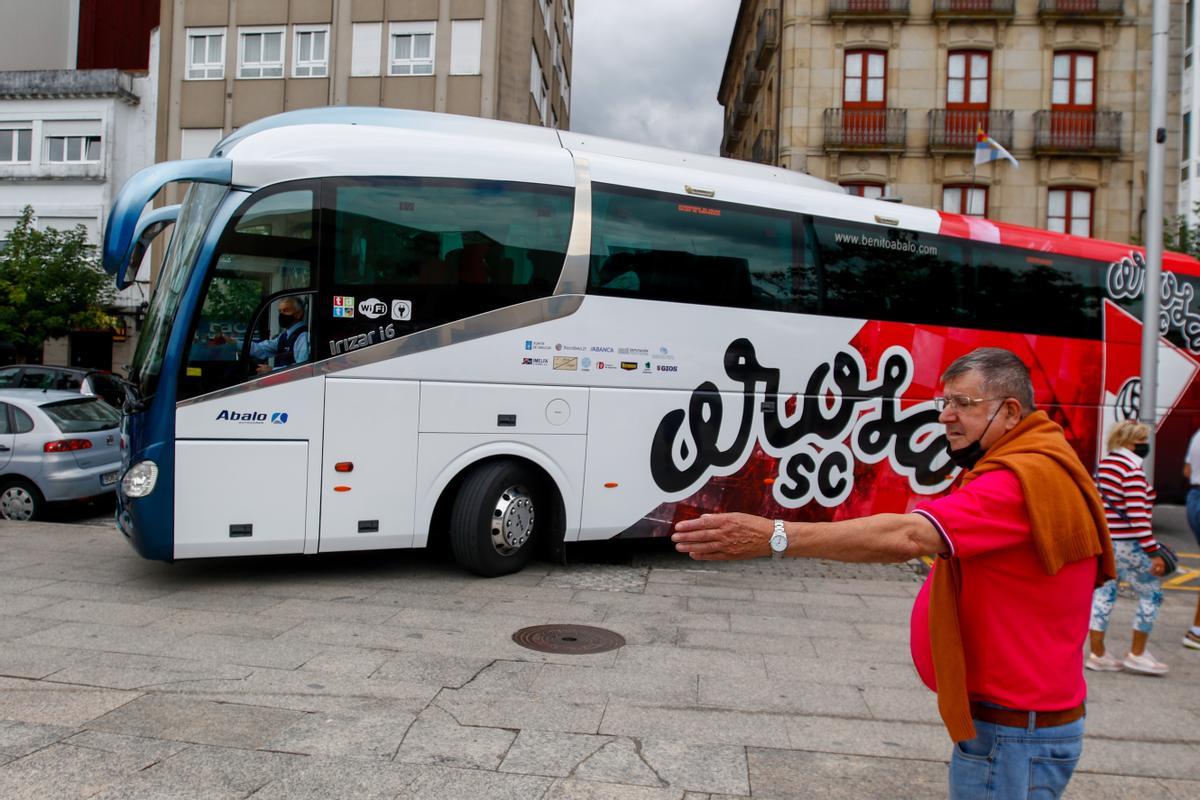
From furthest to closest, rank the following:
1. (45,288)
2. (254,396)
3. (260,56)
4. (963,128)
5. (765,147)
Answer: (765,147), (260,56), (963,128), (45,288), (254,396)

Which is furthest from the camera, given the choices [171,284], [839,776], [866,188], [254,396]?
[866,188]

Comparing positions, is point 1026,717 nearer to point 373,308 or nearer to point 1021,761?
point 1021,761

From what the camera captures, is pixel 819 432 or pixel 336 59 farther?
pixel 336 59

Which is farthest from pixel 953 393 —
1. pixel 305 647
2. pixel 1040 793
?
pixel 305 647

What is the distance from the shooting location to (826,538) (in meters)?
2.61

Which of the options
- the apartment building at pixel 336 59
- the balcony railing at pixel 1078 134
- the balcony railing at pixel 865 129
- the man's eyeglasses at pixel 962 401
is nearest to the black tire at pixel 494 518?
the man's eyeglasses at pixel 962 401

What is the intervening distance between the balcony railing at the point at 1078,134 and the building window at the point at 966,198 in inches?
72.8

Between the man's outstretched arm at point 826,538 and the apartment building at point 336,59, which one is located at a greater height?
the apartment building at point 336,59

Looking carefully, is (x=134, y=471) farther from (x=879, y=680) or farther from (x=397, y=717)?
(x=879, y=680)

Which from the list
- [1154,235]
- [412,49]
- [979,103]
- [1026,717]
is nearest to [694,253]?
[1154,235]

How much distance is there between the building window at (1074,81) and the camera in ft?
95.1

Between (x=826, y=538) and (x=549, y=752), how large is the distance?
247 centimetres

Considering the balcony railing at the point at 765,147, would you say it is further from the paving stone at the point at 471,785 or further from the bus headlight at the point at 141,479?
the paving stone at the point at 471,785

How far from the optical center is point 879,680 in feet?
19.7
